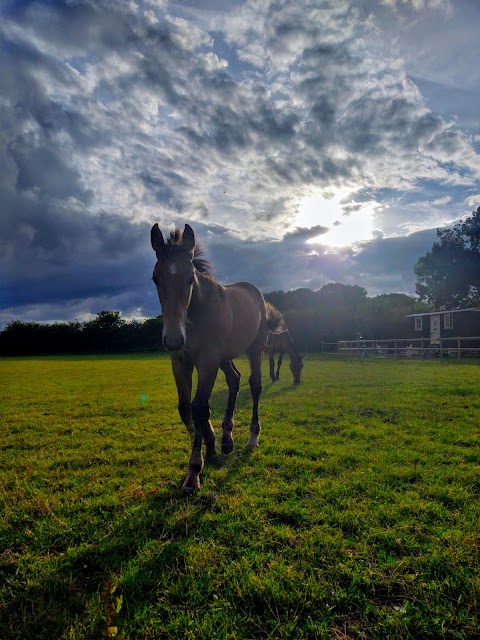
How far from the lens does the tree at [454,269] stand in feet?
178

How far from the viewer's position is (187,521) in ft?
11.2

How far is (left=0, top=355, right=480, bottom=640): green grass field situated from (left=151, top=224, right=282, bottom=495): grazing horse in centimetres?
57

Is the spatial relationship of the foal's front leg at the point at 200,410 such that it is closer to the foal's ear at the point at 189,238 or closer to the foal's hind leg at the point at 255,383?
the foal's ear at the point at 189,238

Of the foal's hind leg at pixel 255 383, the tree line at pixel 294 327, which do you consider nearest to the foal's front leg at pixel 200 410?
the foal's hind leg at pixel 255 383

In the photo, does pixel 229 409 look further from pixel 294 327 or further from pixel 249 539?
pixel 294 327

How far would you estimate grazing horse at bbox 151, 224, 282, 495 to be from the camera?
393cm

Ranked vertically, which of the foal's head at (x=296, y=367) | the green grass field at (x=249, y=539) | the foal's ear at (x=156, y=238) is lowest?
the green grass field at (x=249, y=539)

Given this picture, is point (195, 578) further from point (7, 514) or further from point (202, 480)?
point (7, 514)

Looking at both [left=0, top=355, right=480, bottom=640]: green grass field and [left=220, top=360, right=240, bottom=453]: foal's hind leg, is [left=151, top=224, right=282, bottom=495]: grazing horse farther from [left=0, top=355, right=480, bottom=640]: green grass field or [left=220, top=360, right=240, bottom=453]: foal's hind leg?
[left=0, top=355, right=480, bottom=640]: green grass field

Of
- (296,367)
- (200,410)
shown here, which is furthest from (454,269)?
(200,410)

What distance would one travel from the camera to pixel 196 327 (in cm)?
468

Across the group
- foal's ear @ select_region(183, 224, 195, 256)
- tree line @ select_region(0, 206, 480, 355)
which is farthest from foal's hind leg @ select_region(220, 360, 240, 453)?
tree line @ select_region(0, 206, 480, 355)

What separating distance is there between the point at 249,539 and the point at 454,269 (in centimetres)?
6328

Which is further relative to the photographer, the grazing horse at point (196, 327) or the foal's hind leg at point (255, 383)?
the foal's hind leg at point (255, 383)
